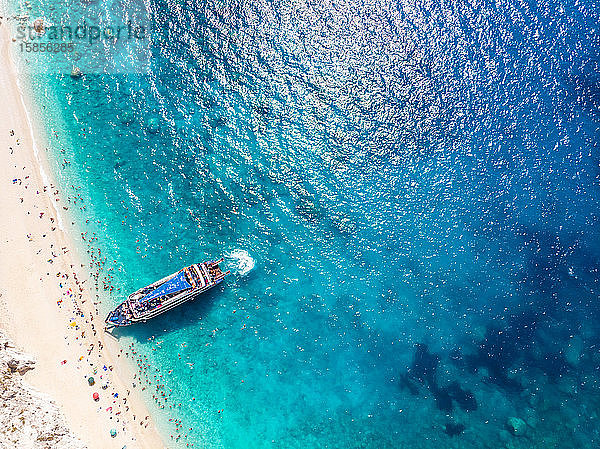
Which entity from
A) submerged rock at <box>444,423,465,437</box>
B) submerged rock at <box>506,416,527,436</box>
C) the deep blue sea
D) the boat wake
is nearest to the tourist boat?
the deep blue sea

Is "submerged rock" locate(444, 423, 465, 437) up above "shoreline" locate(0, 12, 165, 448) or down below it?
below

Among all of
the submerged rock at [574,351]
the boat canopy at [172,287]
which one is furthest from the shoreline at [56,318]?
the submerged rock at [574,351]

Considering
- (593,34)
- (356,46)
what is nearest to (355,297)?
(356,46)

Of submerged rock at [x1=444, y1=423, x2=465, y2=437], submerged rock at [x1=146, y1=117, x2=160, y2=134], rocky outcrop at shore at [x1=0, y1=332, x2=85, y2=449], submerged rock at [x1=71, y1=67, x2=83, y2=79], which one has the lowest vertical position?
submerged rock at [x1=444, y1=423, x2=465, y2=437]

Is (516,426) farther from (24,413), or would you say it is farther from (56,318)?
(56,318)

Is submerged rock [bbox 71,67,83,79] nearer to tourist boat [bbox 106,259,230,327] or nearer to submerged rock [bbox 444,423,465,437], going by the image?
tourist boat [bbox 106,259,230,327]

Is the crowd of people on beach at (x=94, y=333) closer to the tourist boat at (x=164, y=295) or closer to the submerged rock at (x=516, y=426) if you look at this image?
the tourist boat at (x=164, y=295)

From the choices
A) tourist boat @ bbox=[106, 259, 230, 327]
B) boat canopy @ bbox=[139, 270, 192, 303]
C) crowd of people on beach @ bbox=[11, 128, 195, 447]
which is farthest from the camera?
boat canopy @ bbox=[139, 270, 192, 303]
